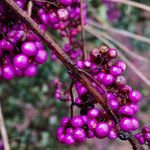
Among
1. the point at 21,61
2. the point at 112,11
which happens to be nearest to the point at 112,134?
the point at 21,61

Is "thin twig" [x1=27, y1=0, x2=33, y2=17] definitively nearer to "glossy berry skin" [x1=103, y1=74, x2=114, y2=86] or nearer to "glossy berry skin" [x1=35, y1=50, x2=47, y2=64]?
"glossy berry skin" [x1=35, y1=50, x2=47, y2=64]

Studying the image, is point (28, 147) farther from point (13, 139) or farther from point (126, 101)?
point (126, 101)

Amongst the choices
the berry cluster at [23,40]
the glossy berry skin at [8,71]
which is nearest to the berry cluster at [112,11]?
the berry cluster at [23,40]

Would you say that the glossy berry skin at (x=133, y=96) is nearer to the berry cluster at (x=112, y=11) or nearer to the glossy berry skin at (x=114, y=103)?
the glossy berry skin at (x=114, y=103)

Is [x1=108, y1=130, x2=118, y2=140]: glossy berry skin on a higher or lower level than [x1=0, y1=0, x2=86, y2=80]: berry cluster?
lower

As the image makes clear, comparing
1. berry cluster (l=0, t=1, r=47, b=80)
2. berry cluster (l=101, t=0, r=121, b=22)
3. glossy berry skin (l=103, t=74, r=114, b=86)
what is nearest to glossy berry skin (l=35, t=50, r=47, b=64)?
berry cluster (l=0, t=1, r=47, b=80)

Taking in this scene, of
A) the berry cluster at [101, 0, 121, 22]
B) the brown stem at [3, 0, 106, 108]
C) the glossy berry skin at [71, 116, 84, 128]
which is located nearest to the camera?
the brown stem at [3, 0, 106, 108]

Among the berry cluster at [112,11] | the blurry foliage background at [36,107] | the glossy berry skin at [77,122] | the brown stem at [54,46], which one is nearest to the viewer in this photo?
the brown stem at [54,46]

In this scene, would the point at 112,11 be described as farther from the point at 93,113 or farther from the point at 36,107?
the point at 93,113
